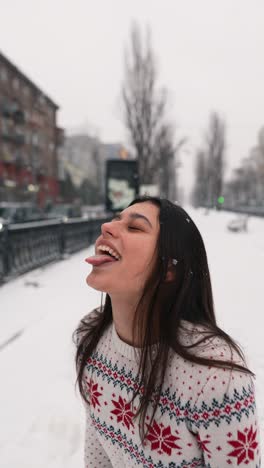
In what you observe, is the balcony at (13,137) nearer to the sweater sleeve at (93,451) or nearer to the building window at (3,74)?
the building window at (3,74)

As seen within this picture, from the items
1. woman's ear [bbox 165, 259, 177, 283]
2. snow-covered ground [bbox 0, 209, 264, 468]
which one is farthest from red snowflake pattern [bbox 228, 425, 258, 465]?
snow-covered ground [bbox 0, 209, 264, 468]

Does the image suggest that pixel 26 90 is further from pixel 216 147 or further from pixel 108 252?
pixel 108 252

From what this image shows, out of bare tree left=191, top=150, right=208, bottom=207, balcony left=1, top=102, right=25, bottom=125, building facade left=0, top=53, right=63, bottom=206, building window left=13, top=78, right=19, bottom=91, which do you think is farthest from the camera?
building window left=13, top=78, right=19, bottom=91

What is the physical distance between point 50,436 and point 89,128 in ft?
237

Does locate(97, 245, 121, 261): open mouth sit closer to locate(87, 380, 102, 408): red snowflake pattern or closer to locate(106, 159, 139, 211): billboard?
locate(87, 380, 102, 408): red snowflake pattern

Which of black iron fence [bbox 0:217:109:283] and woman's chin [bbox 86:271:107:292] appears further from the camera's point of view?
black iron fence [bbox 0:217:109:283]

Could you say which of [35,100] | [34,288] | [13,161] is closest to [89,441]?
[34,288]

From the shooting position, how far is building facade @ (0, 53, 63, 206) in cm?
3469

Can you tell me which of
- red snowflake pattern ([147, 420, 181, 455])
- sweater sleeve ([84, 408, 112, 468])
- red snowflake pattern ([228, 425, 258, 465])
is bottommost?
sweater sleeve ([84, 408, 112, 468])

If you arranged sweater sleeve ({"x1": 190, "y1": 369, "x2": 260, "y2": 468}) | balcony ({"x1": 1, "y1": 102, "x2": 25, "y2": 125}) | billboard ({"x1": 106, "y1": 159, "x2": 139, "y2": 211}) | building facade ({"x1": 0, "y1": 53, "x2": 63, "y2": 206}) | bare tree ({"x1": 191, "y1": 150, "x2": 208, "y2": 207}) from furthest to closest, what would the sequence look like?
1. building facade ({"x1": 0, "y1": 53, "x2": 63, "y2": 206})
2. balcony ({"x1": 1, "y1": 102, "x2": 25, "y2": 125})
3. bare tree ({"x1": 191, "y1": 150, "x2": 208, "y2": 207})
4. billboard ({"x1": 106, "y1": 159, "x2": 139, "y2": 211})
5. sweater sleeve ({"x1": 190, "y1": 369, "x2": 260, "y2": 468})

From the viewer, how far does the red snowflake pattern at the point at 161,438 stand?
1.00 m

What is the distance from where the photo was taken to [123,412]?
3.62 ft

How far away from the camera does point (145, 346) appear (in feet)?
3.43

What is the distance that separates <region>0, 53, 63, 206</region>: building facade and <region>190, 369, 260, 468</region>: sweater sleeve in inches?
1410
